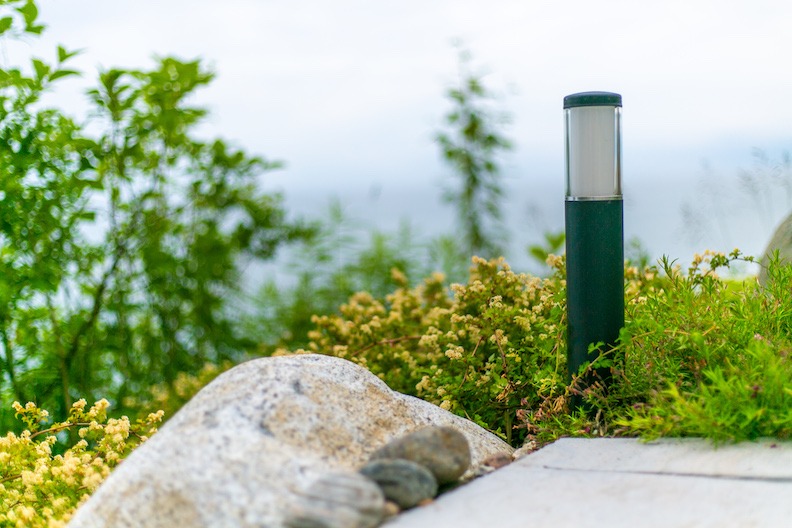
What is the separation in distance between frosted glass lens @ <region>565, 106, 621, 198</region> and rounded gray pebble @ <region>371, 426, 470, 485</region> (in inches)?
51.9

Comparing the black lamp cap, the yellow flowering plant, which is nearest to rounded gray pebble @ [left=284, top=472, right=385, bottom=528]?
the yellow flowering plant

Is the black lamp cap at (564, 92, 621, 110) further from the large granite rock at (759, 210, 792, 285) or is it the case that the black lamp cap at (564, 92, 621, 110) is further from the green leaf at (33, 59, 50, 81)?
the green leaf at (33, 59, 50, 81)

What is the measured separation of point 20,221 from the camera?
4.46m

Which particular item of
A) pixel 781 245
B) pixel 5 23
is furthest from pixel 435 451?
pixel 5 23

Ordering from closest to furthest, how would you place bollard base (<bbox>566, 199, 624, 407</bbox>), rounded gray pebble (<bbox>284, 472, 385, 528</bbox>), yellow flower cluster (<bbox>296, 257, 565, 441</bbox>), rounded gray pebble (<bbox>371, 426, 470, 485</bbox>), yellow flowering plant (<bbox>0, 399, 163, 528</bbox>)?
rounded gray pebble (<bbox>284, 472, 385, 528</bbox>) < rounded gray pebble (<bbox>371, 426, 470, 485</bbox>) < yellow flowering plant (<bbox>0, 399, 163, 528</bbox>) < bollard base (<bbox>566, 199, 624, 407</bbox>) < yellow flower cluster (<bbox>296, 257, 565, 441</bbox>)

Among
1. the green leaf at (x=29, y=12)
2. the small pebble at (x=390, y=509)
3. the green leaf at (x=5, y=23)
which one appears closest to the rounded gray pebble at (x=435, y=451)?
the small pebble at (x=390, y=509)

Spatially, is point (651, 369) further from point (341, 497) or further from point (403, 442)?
point (341, 497)

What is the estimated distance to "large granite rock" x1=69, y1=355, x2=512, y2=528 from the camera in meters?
2.36

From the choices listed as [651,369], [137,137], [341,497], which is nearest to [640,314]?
[651,369]

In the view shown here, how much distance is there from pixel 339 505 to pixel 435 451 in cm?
44

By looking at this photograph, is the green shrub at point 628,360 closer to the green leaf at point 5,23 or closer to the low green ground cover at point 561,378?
the low green ground cover at point 561,378

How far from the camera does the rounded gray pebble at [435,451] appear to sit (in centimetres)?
258

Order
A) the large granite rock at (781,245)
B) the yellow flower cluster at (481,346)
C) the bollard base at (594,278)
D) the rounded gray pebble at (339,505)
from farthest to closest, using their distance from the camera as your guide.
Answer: the large granite rock at (781,245) → the yellow flower cluster at (481,346) → the bollard base at (594,278) → the rounded gray pebble at (339,505)

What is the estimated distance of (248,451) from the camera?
8.11ft
